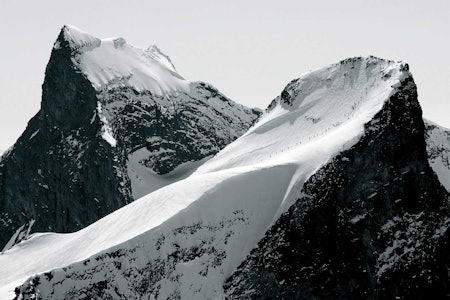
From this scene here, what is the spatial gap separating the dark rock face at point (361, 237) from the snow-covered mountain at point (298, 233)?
0.17 metres

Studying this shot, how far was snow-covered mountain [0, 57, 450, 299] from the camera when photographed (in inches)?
5802

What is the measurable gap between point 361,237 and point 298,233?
36.3 ft

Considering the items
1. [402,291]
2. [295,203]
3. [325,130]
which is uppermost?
[325,130]

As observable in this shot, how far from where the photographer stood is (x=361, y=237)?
500ft

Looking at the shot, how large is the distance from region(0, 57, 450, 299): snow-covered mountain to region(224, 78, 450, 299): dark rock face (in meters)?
0.17

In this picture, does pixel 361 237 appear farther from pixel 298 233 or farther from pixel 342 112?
pixel 342 112

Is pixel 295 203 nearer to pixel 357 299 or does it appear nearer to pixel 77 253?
pixel 357 299

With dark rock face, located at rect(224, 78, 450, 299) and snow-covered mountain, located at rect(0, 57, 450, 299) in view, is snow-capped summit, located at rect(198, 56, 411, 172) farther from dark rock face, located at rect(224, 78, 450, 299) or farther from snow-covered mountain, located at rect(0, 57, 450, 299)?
dark rock face, located at rect(224, 78, 450, 299)

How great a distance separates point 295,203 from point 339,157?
1134 cm

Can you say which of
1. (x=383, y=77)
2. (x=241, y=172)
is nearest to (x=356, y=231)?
(x=241, y=172)

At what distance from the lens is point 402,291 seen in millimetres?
152750

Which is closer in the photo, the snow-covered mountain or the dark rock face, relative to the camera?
the snow-covered mountain

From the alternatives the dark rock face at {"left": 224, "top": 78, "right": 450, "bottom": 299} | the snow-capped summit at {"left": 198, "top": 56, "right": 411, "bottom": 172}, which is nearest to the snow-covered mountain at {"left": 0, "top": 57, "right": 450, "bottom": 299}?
the dark rock face at {"left": 224, "top": 78, "right": 450, "bottom": 299}

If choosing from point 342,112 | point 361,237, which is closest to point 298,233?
point 361,237
